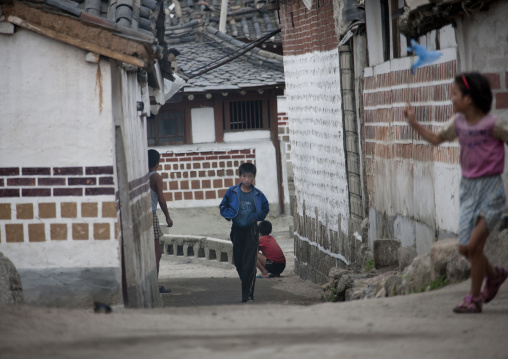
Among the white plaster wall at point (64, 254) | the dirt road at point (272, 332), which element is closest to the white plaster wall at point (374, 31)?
the white plaster wall at point (64, 254)

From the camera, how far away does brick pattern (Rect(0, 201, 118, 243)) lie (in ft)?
28.2

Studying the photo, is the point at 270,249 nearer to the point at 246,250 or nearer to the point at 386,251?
the point at 246,250

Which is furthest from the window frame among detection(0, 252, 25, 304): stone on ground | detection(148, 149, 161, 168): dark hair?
detection(0, 252, 25, 304): stone on ground

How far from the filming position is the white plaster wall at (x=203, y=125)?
22.7 m

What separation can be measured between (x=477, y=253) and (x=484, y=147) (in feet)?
2.29

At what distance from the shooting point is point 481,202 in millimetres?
5504

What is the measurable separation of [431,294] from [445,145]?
84.6 inches

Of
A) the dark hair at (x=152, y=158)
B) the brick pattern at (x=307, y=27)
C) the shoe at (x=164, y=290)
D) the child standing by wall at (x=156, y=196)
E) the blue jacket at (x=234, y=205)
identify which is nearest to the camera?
the blue jacket at (x=234, y=205)

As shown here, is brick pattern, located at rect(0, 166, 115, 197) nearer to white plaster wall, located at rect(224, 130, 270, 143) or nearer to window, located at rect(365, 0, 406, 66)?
window, located at rect(365, 0, 406, 66)

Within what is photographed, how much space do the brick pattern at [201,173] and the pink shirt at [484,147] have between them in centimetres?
1721

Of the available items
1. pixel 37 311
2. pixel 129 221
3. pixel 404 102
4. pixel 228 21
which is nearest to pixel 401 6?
pixel 404 102

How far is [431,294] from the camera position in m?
6.45

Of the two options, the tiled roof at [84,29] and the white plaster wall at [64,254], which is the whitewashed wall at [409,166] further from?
the white plaster wall at [64,254]

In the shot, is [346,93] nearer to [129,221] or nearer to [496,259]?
[129,221]
